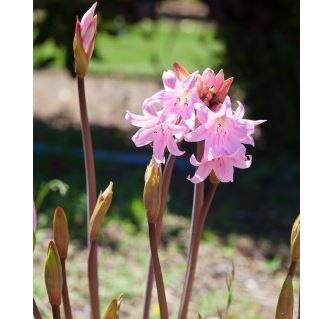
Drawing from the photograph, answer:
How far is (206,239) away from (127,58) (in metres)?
6.79

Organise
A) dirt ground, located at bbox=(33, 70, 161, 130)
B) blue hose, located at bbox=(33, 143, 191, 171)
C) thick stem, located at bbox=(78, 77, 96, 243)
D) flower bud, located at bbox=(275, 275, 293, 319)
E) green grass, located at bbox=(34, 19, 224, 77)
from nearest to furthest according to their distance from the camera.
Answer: flower bud, located at bbox=(275, 275, 293, 319) < thick stem, located at bbox=(78, 77, 96, 243) < blue hose, located at bbox=(33, 143, 191, 171) < dirt ground, located at bbox=(33, 70, 161, 130) < green grass, located at bbox=(34, 19, 224, 77)

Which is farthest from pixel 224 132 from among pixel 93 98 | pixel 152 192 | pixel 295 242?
pixel 93 98

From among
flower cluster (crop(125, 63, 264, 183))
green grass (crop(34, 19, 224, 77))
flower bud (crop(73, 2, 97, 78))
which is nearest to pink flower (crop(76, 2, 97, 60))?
flower bud (crop(73, 2, 97, 78))

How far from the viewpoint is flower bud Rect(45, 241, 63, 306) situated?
1.18m

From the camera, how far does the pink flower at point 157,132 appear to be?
1174 millimetres

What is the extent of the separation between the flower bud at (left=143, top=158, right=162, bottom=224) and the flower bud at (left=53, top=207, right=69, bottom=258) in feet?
0.57

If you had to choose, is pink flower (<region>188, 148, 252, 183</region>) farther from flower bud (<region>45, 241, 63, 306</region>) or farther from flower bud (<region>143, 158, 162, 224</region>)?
flower bud (<region>45, 241, 63, 306</region>)

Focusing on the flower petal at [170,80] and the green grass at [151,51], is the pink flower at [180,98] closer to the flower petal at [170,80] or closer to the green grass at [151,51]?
the flower petal at [170,80]

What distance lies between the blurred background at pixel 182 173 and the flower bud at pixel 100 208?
1.01 meters

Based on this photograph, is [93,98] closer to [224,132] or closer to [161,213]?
[161,213]

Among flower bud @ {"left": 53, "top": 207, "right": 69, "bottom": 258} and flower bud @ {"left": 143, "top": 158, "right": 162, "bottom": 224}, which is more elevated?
flower bud @ {"left": 143, "top": 158, "right": 162, "bottom": 224}
